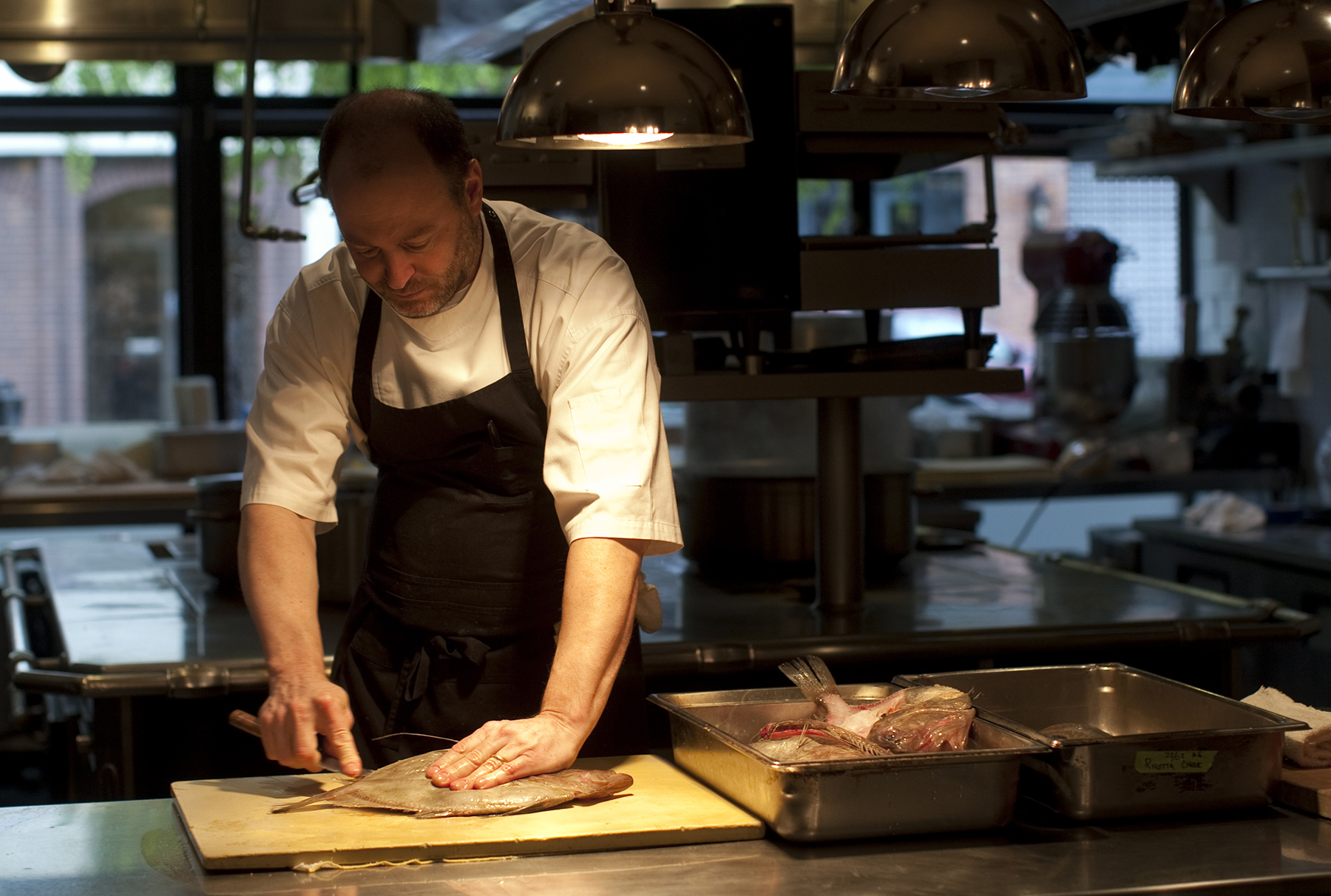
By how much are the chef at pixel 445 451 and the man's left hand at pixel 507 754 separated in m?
0.07

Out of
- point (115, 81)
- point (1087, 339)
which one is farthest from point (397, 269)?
point (115, 81)

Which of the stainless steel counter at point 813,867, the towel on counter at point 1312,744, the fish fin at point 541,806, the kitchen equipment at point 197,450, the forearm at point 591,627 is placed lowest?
the stainless steel counter at point 813,867

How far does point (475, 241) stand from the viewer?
1808 millimetres

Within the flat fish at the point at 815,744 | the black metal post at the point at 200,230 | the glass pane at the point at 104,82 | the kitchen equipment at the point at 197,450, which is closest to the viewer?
the flat fish at the point at 815,744

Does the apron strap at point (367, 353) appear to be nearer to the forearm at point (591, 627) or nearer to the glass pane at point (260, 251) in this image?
the forearm at point (591, 627)

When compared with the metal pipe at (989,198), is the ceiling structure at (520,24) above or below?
above

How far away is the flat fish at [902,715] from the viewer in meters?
1.45

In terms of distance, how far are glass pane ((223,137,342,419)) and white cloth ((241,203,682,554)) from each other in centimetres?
347

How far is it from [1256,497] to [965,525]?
152cm

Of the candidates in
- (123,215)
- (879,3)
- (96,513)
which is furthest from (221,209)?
(879,3)

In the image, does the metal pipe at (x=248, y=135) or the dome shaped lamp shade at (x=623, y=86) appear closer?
the dome shaped lamp shade at (x=623, y=86)

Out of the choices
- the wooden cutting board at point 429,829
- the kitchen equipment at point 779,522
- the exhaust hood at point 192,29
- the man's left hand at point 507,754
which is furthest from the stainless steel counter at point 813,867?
the exhaust hood at point 192,29

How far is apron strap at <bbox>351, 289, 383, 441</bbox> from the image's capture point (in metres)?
1.86

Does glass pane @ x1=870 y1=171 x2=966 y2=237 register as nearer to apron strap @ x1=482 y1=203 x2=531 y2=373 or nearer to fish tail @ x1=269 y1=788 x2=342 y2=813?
apron strap @ x1=482 y1=203 x2=531 y2=373
